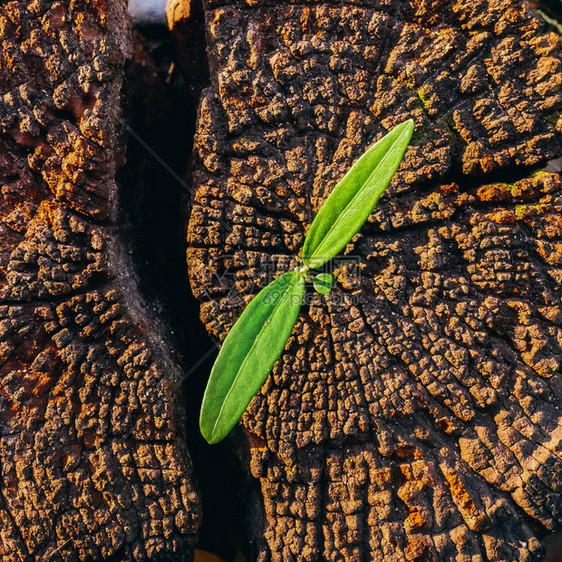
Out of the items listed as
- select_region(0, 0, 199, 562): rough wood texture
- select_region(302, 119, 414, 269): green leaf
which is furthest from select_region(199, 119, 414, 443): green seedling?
select_region(0, 0, 199, 562): rough wood texture

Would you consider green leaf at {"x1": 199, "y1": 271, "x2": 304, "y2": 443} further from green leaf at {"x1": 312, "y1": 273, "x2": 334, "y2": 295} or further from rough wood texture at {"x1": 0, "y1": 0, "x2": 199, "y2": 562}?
rough wood texture at {"x1": 0, "y1": 0, "x2": 199, "y2": 562}

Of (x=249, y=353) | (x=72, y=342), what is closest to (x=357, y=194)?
(x=249, y=353)

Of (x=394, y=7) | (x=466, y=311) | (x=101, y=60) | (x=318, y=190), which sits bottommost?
(x=466, y=311)

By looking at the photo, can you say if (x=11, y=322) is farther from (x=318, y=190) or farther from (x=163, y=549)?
(x=318, y=190)

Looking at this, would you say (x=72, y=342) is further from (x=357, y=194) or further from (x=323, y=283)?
(x=357, y=194)

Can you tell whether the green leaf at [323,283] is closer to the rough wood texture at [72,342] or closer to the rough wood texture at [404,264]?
the rough wood texture at [404,264]

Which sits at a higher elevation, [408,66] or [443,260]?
[408,66]

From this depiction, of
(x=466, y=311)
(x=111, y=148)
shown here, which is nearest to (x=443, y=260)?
(x=466, y=311)
